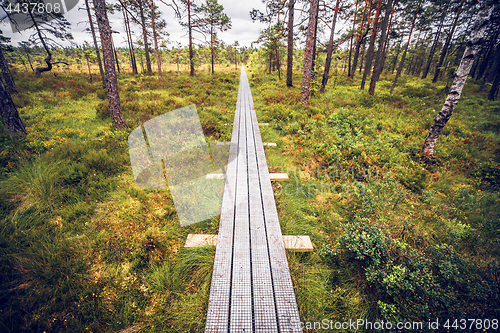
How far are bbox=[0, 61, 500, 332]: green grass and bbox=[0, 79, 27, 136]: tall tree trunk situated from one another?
494mm

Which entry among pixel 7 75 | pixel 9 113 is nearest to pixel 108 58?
pixel 9 113

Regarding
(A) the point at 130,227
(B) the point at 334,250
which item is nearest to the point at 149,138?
(A) the point at 130,227

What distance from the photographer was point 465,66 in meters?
5.53

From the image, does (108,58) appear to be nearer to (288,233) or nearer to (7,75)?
(288,233)

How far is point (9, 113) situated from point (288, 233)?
9.41 m

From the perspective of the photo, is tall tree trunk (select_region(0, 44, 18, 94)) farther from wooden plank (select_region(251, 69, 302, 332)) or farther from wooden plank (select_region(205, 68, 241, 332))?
wooden plank (select_region(251, 69, 302, 332))

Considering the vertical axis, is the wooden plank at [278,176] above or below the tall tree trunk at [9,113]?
below

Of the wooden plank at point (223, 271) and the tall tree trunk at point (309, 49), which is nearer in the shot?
the wooden plank at point (223, 271)

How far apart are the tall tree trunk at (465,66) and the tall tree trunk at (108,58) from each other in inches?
473

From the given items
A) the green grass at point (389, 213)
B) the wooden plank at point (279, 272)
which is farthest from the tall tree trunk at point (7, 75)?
the wooden plank at point (279, 272)

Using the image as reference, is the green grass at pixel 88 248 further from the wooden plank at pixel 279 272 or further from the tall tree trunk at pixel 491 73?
the tall tree trunk at pixel 491 73

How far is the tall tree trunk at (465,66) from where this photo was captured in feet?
16.2

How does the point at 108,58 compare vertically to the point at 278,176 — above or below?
above

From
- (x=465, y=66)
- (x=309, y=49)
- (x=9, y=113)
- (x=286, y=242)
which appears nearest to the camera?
(x=286, y=242)
